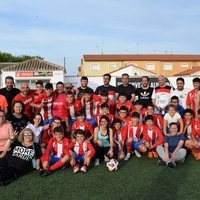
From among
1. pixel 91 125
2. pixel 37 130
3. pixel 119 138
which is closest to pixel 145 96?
pixel 119 138

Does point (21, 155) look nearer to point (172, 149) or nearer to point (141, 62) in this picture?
point (172, 149)

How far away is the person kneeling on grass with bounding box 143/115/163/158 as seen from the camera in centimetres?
628

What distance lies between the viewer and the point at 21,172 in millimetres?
5223

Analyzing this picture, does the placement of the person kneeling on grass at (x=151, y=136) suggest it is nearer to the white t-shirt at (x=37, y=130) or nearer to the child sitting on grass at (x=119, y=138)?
the child sitting on grass at (x=119, y=138)

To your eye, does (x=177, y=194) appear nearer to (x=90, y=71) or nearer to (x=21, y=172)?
(x=21, y=172)

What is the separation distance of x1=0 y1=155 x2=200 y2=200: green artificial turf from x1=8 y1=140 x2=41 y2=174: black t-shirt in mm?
201

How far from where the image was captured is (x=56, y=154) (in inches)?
217

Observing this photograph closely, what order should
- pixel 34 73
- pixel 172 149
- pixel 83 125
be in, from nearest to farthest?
pixel 172 149, pixel 83 125, pixel 34 73

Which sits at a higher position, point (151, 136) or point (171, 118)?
point (171, 118)

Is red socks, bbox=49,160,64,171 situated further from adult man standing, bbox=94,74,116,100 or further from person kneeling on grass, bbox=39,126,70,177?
adult man standing, bbox=94,74,116,100

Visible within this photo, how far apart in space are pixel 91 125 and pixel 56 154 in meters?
1.25

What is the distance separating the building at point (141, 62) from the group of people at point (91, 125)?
143 ft

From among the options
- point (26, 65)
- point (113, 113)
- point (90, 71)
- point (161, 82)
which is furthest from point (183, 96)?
point (90, 71)

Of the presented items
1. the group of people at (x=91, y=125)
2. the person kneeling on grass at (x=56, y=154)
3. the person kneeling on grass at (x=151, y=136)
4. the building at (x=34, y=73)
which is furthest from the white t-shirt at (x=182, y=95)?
the building at (x=34, y=73)
